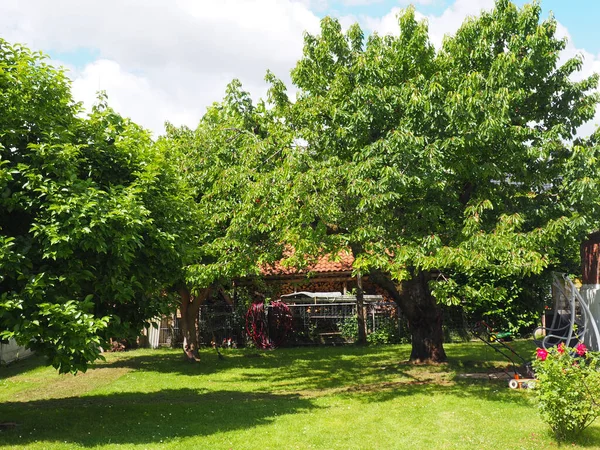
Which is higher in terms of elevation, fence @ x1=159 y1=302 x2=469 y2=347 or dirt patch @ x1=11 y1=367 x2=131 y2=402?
fence @ x1=159 y1=302 x2=469 y2=347

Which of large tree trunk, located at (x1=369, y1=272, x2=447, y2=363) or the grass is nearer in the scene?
the grass

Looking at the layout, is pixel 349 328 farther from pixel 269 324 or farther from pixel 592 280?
pixel 592 280

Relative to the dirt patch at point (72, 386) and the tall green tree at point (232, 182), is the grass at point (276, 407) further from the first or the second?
the tall green tree at point (232, 182)

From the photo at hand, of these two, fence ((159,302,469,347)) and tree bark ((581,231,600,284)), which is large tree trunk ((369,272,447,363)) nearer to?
tree bark ((581,231,600,284))

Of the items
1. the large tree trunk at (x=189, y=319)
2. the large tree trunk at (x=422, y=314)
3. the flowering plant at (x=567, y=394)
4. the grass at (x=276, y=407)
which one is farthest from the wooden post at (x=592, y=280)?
the large tree trunk at (x=189, y=319)

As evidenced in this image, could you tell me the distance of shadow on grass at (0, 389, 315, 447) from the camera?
32.0 ft

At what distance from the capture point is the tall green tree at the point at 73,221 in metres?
8.86

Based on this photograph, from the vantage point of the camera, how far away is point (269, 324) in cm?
2412

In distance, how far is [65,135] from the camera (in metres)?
9.73

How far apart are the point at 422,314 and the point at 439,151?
6447 millimetres

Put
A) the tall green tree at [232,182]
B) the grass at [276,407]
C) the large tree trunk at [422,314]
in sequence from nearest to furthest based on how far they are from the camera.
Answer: the grass at [276,407] → the tall green tree at [232,182] → the large tree trunk at [422,314]

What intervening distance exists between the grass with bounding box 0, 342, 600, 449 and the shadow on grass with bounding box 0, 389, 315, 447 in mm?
20

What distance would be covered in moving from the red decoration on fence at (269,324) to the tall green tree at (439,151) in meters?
10.7

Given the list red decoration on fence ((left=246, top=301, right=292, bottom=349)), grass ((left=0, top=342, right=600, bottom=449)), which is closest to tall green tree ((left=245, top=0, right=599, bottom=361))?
grass ((left=0, top=342, right=600, bottom=449))
